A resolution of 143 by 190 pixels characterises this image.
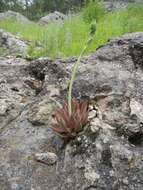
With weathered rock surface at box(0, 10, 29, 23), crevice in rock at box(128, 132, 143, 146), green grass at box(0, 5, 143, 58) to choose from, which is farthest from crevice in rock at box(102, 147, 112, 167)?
weathered rock surface at box(0, 10, 29, 23)

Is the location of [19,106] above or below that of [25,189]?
above

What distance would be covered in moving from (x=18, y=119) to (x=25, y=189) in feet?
2.81

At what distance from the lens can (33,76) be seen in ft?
14.9

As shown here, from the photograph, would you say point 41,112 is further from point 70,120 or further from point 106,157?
point 106,157

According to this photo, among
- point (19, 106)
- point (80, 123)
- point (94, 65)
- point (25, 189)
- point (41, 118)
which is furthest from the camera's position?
point (94, 65)

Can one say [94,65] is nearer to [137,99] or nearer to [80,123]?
[137,99]

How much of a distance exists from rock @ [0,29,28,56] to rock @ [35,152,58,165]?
4016mm

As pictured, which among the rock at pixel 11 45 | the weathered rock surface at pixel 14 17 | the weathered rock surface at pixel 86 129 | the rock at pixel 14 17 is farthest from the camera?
the weathered rock surface at pixel 14 17

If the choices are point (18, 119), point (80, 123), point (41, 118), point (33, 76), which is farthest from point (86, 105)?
point (33, 76)

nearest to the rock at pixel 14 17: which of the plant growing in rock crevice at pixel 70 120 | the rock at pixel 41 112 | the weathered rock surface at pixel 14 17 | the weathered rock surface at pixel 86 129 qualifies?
the weathered rock surface at pixel 14 17

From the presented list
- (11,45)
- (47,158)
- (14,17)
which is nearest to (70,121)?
(47,158)

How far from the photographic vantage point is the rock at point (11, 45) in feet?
24.4

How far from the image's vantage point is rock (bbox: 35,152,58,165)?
342cm

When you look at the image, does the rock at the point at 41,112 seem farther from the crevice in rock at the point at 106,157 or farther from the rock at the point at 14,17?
the rock at the point at 14,17
